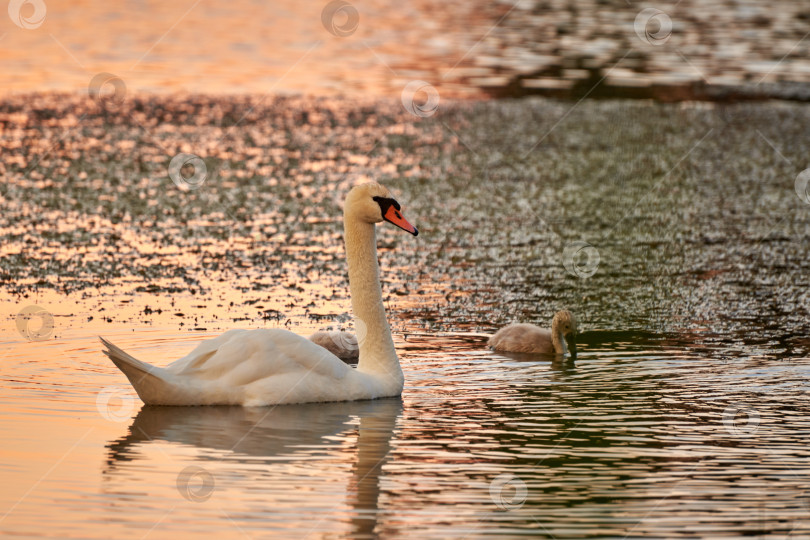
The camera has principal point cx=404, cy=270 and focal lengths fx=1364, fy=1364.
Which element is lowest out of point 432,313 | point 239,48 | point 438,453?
point 438,453

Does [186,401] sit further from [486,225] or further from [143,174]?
[143,174]

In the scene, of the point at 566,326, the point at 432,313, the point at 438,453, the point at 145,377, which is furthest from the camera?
the point at 432,313

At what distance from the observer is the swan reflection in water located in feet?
25.5

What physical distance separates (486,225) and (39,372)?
737 cm

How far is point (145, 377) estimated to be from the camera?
8.86 metres

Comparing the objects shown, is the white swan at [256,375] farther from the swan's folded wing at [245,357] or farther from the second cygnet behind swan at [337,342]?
the second cygnet behind swan at [337,342]

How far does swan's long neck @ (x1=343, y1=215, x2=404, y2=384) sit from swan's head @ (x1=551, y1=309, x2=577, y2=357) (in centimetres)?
189

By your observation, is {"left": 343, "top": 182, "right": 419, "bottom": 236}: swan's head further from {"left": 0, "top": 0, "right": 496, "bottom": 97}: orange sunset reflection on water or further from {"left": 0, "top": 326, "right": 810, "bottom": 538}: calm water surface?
{"left": 0, "top": 0, "right": 496, "bottom": 97}: orange sunset reflection on water

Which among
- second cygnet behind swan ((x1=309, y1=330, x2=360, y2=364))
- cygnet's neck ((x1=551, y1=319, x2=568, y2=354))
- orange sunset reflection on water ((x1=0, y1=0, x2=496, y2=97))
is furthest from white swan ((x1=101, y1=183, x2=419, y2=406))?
orange sunset reflection on water ((x1=0, y1=0, x2=496, y2=97))

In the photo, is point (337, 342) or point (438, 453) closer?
point (438, 453)

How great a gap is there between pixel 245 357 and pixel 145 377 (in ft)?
2.19

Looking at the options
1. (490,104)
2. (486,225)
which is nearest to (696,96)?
(490,104)

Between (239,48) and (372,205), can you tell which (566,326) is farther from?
(239,48)

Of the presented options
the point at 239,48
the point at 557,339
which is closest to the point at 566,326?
the point at 557,339
